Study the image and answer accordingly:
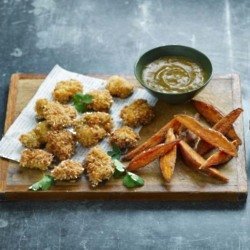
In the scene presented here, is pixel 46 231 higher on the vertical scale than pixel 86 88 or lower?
lower

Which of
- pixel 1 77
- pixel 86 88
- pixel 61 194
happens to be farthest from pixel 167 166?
pixel 1 77

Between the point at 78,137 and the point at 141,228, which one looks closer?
the point at 141,228

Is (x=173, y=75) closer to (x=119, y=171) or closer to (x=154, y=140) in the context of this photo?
(x=154, y=140)

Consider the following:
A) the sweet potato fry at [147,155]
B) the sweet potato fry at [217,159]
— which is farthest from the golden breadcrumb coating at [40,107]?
the sweet potato fry at [217,159]

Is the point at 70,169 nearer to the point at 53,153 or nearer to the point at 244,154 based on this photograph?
the point at 53,153

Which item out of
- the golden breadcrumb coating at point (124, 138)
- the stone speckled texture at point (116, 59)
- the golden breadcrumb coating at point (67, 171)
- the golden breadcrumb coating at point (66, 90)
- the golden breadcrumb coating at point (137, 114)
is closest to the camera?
the stone speckled texture at point (116, 59)

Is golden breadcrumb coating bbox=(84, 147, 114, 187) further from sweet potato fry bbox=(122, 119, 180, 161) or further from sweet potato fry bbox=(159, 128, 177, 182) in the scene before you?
sweet potato fry bbox=(159, 128, 177, 182)

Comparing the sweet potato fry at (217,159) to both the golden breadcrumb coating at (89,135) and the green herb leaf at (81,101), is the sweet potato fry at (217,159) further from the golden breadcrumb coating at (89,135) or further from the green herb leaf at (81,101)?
the green herb leaf at (81,101)
